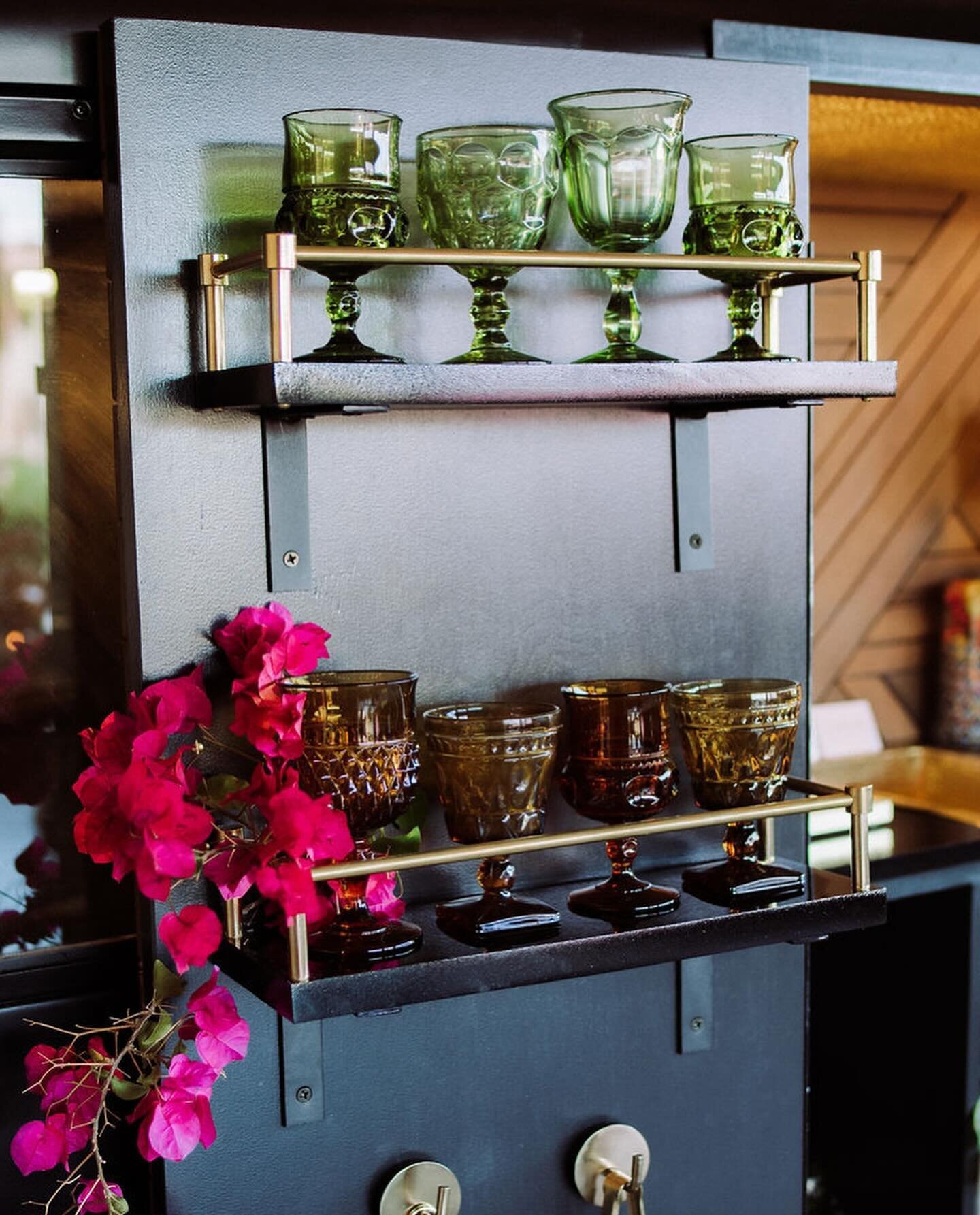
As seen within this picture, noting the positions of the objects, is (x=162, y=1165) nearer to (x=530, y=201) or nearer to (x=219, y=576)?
(x=219, y=576)

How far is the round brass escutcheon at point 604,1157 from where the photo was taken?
4.50ft

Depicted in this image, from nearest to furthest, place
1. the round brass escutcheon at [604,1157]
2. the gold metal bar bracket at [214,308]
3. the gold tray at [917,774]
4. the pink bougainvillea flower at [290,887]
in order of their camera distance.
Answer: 1. the pink bougainvillea flower at [290,887]
2. the gold metal bar bracket at [214,308]
3. the round brass escutcheon at [604,1157]
4. the gold tray at [917,774]

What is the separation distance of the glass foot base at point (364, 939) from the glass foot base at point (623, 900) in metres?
0.15

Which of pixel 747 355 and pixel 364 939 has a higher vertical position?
pixel 747 355

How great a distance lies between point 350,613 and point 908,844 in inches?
36.2

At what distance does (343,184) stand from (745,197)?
35 centimetres

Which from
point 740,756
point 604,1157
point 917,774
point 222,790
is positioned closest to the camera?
point 222,790

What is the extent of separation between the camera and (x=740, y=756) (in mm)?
1245

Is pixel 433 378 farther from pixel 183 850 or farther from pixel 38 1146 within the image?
pixel 38 1146

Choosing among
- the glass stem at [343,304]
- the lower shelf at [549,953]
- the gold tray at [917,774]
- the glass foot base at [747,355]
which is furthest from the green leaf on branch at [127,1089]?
the gold tray at [917,774]

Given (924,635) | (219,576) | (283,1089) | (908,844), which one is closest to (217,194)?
Answer: (219,576)

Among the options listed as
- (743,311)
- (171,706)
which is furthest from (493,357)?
(171,706)

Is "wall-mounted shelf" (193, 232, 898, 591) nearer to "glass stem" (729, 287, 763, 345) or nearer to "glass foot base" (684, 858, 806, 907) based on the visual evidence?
"glass stem" (729, 287, 763, 345)

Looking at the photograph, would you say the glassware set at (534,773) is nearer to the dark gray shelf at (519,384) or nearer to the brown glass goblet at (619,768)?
the brown glass goblet at (619,768)
